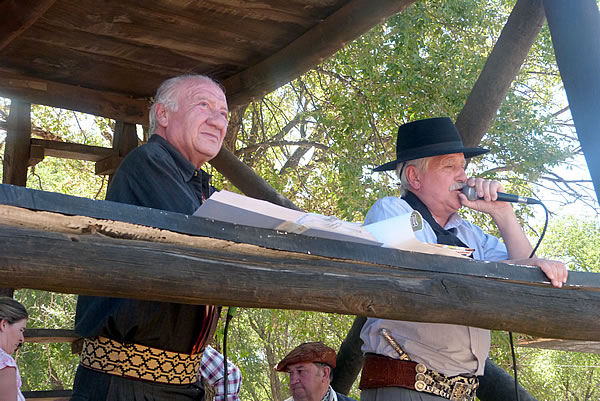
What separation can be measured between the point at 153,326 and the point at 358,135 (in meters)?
5.40

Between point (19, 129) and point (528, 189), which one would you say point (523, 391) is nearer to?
point (19, 129)

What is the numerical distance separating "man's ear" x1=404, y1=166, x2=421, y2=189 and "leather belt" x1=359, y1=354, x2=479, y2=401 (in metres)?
0.71

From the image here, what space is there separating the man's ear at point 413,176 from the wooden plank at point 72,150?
3372 mm

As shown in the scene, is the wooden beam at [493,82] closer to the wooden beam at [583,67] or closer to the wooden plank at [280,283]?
the wooden beam at [583,67]

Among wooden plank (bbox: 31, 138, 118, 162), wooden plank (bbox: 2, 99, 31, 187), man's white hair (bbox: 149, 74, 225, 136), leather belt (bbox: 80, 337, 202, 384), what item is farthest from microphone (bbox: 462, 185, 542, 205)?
wooden plank (bbox: 2, 99, 31, 187)

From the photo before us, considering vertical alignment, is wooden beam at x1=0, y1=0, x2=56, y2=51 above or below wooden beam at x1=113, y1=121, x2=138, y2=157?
above

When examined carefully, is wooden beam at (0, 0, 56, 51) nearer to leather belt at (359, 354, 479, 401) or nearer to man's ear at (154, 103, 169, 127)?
man's ear at (154, 103, 169, 127)

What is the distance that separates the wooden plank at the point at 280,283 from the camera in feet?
4.71

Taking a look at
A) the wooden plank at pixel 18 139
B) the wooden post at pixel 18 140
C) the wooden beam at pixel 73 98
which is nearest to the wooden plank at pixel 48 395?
the wooden post at pixel 18 140

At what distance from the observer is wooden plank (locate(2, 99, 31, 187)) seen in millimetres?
5535

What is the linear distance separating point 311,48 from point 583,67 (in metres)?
1.84

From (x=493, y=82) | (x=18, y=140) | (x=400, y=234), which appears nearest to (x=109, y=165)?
(x=18, y=140)

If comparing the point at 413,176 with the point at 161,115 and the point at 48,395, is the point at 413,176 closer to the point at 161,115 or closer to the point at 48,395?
the point at 161,115

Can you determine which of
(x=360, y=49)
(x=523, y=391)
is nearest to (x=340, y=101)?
(x=360, y=49)
